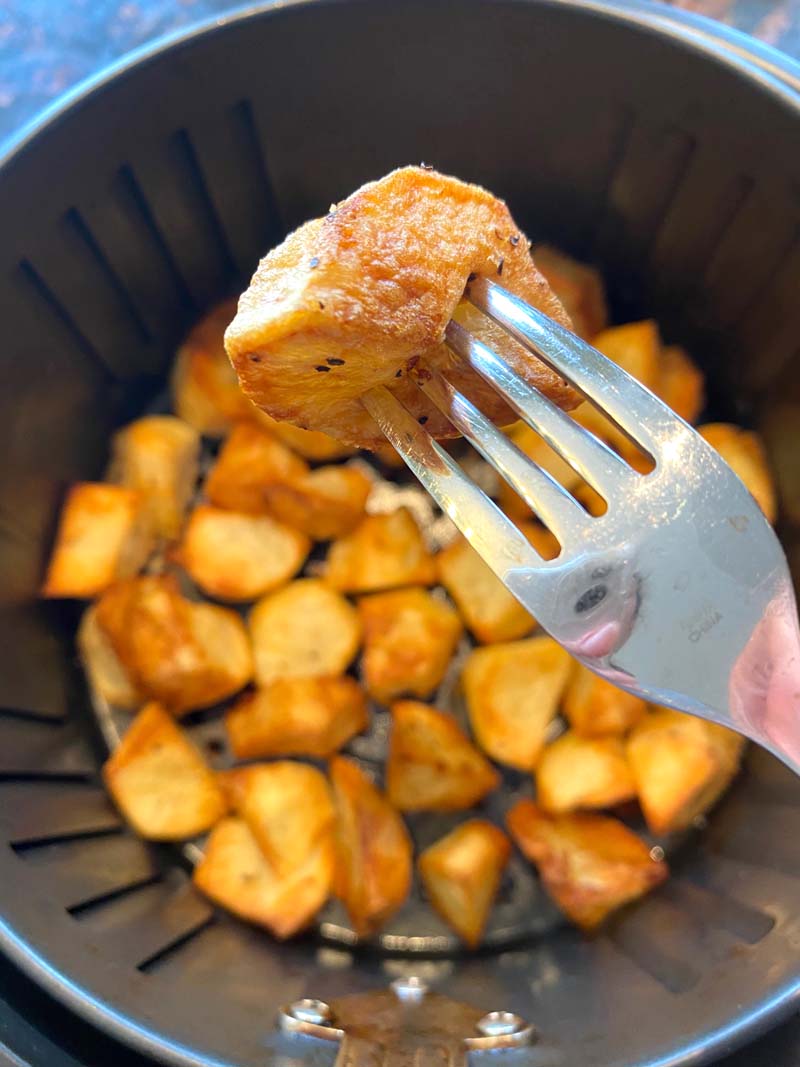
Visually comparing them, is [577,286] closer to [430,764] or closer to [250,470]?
[250,470]

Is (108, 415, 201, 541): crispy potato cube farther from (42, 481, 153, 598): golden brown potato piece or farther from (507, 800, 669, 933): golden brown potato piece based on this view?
(507, 800, 669, 933): golden brown potato piece

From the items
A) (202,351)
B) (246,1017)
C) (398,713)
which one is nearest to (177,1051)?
(246,1017)

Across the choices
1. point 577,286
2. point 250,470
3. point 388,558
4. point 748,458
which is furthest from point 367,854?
point 577,286

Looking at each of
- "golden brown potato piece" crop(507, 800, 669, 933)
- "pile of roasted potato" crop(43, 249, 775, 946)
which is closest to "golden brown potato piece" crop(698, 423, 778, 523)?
"pile of roasted potato" crop(43, 249, 775, 946)

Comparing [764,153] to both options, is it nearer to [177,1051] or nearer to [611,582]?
[611,582]

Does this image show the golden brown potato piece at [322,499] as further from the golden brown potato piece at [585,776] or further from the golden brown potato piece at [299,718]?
the golden brown potato piece at [585,776]

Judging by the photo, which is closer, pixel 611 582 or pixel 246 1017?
pixel 611 582
